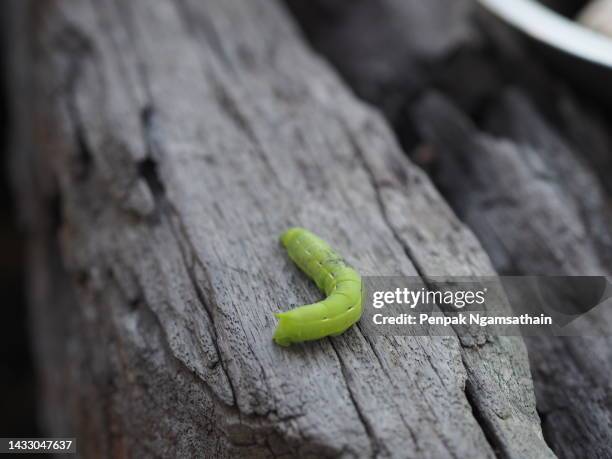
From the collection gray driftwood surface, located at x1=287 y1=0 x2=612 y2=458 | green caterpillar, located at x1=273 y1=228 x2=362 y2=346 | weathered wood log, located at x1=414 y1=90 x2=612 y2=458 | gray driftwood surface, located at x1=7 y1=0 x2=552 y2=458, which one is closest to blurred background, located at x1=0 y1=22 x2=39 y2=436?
gray driftwood surface, located at x1=7 y1=0 x2=552 y2=458

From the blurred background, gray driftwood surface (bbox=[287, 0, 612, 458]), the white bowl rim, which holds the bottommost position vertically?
the blurred background

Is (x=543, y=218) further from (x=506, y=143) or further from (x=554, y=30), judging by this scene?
(x=554, y=30)

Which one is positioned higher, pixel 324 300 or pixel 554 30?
pixel 554 30

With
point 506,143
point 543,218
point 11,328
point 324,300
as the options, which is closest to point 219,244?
point 324,300

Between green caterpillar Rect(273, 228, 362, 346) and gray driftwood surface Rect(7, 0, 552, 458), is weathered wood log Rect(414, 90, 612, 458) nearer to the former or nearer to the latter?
gray driftwood surface Rect(7, 0, 552, 458)

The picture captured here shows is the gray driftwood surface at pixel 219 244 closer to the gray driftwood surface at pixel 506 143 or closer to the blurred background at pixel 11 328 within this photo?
the gray driftwood surface at pixel 506 143
